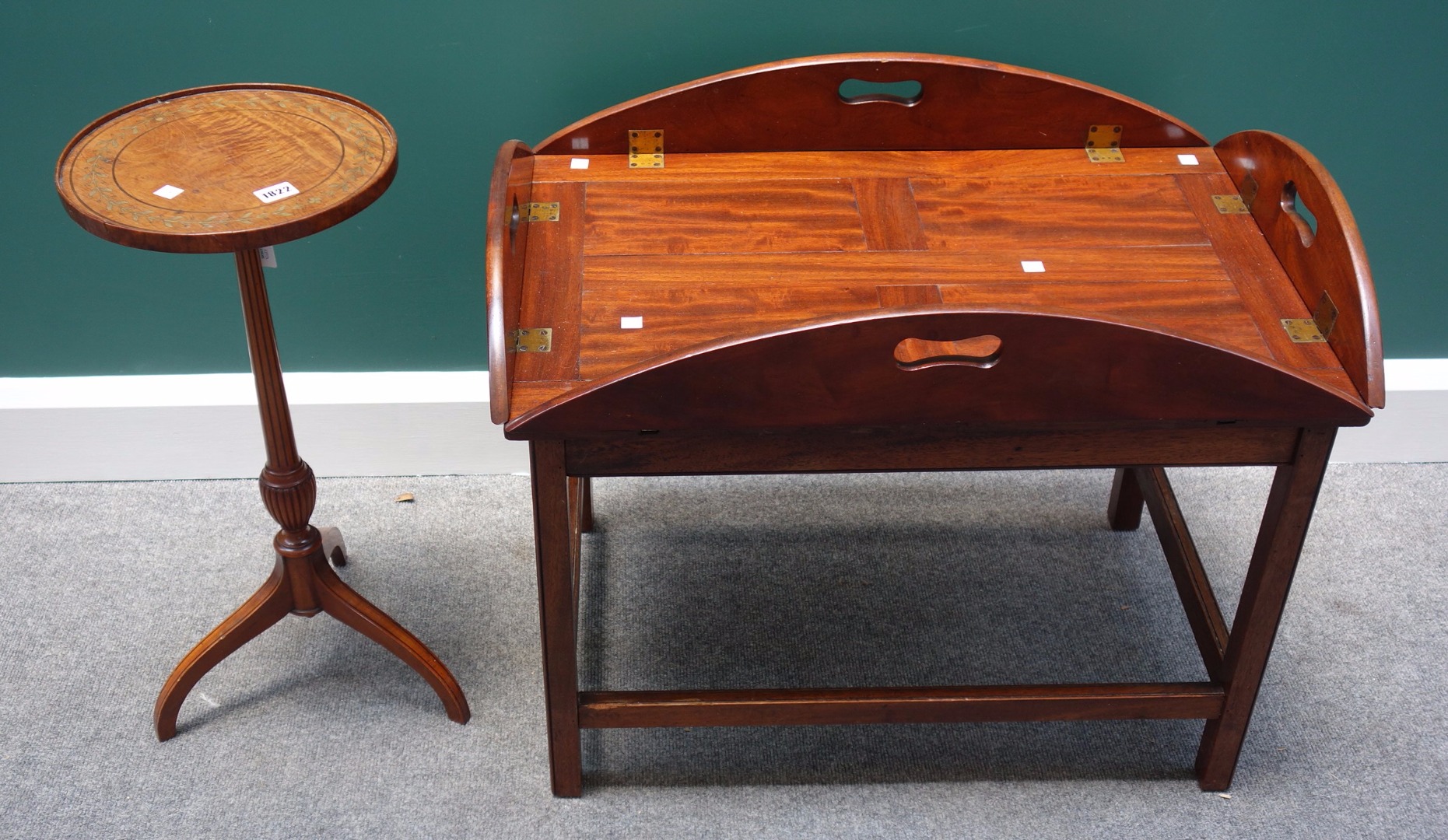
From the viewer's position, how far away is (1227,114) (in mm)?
2049

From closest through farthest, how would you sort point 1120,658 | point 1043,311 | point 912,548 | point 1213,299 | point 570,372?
1. point 1043,311
2. point 570,372
3. point 1213,299
4. point 1120,658
5. point 912,548

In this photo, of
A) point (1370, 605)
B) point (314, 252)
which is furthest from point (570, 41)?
point (1370, 605)

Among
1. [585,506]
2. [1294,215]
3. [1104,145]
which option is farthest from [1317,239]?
[585,506]

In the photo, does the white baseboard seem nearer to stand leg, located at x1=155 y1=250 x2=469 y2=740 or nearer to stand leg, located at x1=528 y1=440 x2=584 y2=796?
stand leg, located at x1=155 y1=250 x2=469 y2=740

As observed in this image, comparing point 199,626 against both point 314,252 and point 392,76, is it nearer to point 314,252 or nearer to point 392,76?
point 314,252

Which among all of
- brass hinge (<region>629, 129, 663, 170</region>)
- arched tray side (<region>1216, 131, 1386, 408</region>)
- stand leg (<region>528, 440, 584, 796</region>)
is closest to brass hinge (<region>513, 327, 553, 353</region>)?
stand leg (<region>528, 440, 584, 796</region>)

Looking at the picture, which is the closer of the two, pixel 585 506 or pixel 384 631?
pixel 384 631

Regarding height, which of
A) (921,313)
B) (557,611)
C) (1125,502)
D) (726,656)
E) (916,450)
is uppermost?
(921,313)

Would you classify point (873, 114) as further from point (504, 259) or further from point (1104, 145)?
point (504, 259)

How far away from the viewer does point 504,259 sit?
1.45m

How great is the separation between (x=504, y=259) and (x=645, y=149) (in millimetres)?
423

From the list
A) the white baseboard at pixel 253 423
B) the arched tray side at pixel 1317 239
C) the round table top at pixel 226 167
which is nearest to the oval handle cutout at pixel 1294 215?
the arched tray side at pixel 1317 239

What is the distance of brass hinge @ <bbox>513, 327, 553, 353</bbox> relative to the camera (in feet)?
4.81

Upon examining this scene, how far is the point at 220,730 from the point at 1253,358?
151 cm
